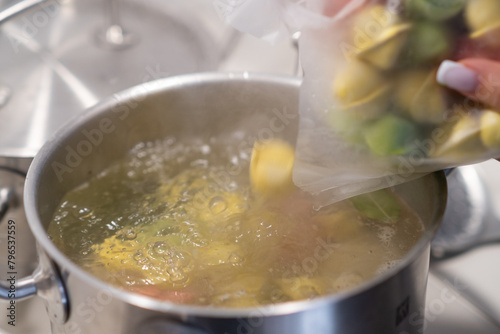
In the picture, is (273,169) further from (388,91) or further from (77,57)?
(77,57)

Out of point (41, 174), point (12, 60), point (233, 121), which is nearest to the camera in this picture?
point (41, 174)

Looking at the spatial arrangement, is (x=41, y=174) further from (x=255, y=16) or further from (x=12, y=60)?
(x=12, y=60)

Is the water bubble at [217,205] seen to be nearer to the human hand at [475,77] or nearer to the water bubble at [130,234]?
the water bubble at [130,234]

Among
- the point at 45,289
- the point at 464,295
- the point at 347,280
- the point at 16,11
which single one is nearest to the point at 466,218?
the point at 464,295

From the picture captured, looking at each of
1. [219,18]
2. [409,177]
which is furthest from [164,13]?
[409,177]

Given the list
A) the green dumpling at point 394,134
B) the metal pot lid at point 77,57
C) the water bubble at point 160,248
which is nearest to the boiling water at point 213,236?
the water bubble at point 160,248

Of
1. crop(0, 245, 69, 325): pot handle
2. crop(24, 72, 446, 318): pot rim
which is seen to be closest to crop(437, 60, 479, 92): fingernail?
crop(24, 72, 446, 318): pot rim
